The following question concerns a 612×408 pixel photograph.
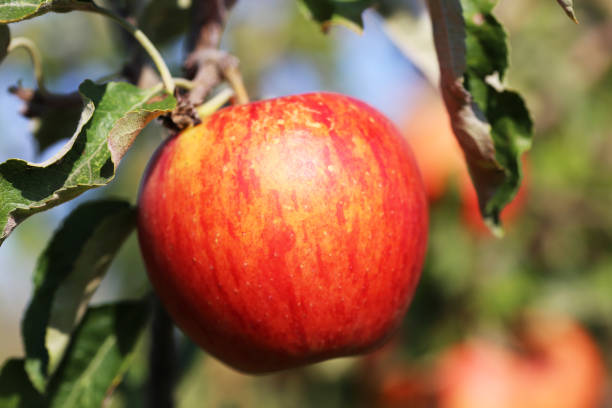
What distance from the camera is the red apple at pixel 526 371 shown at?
210 cm

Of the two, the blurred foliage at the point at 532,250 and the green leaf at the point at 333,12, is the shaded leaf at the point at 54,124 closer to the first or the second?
the green leaf at the point at 333,12

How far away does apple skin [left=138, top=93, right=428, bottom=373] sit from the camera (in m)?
0.71

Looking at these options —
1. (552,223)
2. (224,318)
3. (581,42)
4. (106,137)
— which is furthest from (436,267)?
(106,137)

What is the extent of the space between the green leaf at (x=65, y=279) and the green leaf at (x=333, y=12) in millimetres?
338

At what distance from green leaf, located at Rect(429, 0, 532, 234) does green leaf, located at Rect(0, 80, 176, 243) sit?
12.4 inches

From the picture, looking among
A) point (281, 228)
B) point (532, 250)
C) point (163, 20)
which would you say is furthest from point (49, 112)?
point (532, 250)

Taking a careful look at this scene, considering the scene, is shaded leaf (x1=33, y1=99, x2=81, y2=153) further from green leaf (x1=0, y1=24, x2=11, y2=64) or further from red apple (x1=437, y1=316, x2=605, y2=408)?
red apple (x1=437, y1=316, x2=605, y2=408)

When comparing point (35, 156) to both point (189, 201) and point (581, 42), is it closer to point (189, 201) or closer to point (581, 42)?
point (189, 201)

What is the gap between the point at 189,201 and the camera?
722 mm

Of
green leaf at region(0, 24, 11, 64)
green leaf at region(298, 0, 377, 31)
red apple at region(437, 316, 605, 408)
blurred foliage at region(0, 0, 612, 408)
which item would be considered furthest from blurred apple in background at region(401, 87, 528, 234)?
green leaf at region(0, 24, 11, 64)

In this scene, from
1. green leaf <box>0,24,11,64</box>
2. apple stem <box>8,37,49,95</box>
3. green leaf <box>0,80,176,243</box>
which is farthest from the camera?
apple stem <box>8,37,49,95</box>

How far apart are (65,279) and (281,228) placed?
12.1 inches

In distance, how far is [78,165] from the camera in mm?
654

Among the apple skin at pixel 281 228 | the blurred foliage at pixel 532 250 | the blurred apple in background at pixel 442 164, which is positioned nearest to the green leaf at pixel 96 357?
the apple skin at pixel 281 228
